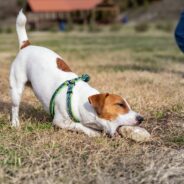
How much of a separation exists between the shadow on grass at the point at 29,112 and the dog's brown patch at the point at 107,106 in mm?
1181

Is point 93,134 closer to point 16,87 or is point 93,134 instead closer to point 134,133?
point 134,133

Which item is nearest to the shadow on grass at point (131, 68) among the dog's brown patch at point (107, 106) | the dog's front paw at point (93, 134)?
the dog's front paw at point (93, 134)

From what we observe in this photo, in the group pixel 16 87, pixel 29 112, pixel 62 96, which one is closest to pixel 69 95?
pixel 62 96

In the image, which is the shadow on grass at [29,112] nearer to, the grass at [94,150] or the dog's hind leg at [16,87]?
the grass at [94,150]

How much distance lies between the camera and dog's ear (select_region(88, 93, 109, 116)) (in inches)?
194

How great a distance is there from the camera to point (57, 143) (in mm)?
4836

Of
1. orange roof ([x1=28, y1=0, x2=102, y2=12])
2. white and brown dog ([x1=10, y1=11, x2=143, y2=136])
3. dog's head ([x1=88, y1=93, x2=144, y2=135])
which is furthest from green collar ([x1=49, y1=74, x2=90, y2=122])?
orange roof ([x1=28, y1=0, x2=102, y2=12])

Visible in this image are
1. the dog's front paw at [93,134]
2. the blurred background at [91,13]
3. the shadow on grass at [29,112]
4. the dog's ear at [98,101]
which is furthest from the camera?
the blurred background at [91,13]

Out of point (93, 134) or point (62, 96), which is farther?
point (62, 96)

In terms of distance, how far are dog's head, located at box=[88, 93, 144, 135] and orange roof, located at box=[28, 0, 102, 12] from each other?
42.3 metres

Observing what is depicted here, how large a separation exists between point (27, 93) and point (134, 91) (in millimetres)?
1592

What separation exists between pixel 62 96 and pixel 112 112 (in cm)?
59

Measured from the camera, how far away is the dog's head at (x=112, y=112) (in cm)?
494

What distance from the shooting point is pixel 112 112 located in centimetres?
495
